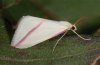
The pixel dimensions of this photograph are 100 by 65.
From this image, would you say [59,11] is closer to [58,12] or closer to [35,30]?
[58,12]

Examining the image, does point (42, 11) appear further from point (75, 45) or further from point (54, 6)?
point (75, 45)

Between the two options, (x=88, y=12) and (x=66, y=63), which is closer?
(x=66, y=63)

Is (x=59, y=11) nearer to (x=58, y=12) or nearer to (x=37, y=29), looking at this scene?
(x=58, y=12)

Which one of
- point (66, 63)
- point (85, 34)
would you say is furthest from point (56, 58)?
point (85, 34)

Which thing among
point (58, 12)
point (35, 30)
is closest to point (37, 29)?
point (35, 30)
